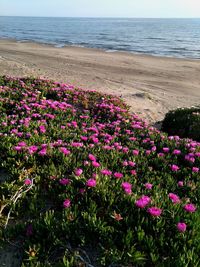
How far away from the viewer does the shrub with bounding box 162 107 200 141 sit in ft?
30.0

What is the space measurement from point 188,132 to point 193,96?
9917 millimetres

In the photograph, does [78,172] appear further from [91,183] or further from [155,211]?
[155,211]

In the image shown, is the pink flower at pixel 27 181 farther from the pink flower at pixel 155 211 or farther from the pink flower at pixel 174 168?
the pink flower at pixel 174 168

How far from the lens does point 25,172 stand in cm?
483

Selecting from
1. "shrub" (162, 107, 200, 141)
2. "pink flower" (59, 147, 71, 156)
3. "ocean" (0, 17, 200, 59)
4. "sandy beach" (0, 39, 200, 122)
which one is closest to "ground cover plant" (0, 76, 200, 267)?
"pink flower" (59, 147, 71, 156)

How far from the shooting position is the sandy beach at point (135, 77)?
15672mm

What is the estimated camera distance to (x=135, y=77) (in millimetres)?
23547

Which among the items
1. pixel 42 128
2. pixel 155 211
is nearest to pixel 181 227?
pixel 155 211

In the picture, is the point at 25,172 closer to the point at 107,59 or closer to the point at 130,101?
the point at 130,101

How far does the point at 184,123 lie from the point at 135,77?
14.2 m

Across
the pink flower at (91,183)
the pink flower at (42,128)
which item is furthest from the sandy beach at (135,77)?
the pink flower at (91,183)

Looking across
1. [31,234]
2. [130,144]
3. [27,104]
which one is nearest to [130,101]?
[27,104]

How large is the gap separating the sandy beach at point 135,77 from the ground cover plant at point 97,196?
6.52 metres

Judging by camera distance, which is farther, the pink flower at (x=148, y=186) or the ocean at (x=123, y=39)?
the ocean at (x=123, y=39)
